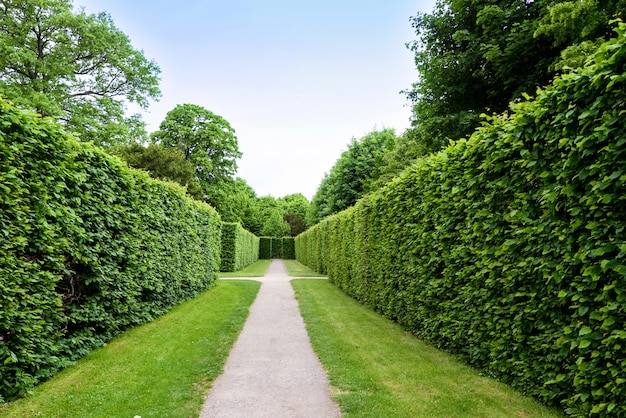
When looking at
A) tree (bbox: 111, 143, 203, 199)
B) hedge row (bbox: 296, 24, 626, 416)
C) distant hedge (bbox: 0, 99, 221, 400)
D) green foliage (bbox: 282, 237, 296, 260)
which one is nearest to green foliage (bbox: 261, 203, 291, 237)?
green foliage (bbox: 282, 237, 296, 260)

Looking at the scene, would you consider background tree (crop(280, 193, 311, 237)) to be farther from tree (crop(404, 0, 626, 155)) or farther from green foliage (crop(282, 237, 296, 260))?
tree (crop(404, 0, 626, 155))

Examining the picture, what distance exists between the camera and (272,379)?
15.8 ft

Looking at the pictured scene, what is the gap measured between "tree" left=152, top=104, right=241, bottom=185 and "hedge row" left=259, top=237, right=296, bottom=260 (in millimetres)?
18027

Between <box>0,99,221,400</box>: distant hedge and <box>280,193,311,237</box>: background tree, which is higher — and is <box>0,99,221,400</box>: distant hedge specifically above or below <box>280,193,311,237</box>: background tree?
below

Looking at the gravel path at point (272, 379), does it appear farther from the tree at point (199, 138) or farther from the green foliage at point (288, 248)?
the green foliage at point (288, 248)

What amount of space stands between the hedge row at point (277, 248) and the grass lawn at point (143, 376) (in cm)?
4691

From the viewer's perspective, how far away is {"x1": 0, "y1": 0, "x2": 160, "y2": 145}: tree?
61.8ft

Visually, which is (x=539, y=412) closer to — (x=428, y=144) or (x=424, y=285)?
(x=424, y=285)

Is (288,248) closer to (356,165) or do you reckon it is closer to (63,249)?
(356,165)

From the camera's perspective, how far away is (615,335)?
2807mm

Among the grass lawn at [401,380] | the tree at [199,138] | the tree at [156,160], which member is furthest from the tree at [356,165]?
the grass lawn at [401,380]

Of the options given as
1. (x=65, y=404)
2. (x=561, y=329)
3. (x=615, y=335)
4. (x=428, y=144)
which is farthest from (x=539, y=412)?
(x=428, y=144)

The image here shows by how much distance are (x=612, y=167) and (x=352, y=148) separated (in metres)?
37.0

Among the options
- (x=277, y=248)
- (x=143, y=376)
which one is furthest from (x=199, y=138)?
(x=143, y=376)
